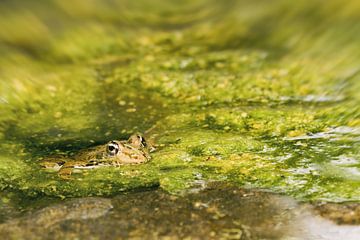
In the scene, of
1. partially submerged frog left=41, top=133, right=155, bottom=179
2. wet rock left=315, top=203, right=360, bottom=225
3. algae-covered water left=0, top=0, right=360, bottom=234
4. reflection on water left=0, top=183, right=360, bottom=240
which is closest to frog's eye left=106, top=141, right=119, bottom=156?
partially submerged frog left=41, top=133, right=155, bottom=179

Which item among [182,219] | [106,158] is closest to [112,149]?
[106,158]

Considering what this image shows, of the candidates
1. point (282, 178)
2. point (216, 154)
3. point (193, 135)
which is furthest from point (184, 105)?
point (282, 178)

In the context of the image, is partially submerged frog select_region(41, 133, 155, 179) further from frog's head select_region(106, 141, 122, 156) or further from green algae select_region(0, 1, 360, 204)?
green algae select_region(0, 1, 360, 204)

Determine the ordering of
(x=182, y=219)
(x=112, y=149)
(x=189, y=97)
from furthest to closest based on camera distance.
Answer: (x=189, y=97), (x=112, y=149), (x=182, y=219)

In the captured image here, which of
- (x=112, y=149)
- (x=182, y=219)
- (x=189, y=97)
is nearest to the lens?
(x=182, y=219)

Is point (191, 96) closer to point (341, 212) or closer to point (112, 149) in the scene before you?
point (112, 149)

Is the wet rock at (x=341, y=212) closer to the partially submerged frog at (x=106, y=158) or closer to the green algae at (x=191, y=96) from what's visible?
the green algae at (x=191, y=96)

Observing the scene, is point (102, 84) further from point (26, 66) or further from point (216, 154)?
point (216, 154)
